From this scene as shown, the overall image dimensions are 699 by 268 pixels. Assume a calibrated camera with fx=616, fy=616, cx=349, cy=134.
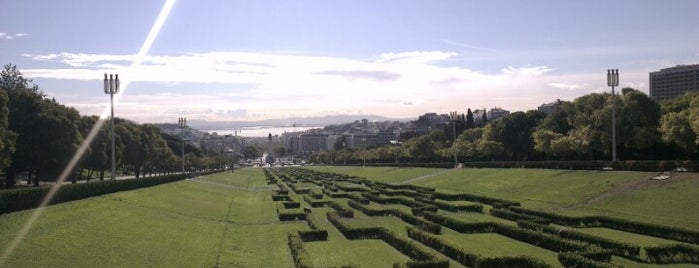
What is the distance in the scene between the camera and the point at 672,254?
22.6 metres

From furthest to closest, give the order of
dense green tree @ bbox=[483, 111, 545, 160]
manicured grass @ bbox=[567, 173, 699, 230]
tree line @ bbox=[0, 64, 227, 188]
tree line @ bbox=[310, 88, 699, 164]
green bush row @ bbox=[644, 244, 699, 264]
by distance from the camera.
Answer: dense green tree @ bbox=[483, 111, 545, 160]
tree line @ bbox=[310, 88, 699, 164]
tree line @ bbox=[0, 64, 227, 188]
manicured grass @ bbox=[567, 173, 699, 230]
green bush row @ bbox=[644, 244, 699, 264]

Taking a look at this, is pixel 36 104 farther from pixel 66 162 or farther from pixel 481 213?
pixel 481 213

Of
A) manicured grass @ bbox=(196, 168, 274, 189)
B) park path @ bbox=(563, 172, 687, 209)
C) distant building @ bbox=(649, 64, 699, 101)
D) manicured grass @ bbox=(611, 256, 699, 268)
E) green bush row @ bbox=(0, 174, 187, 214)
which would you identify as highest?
distant building @ bbox=(649, 64, 699, 101)

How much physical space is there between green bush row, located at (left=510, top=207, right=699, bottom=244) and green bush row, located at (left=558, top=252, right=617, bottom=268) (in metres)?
8.00

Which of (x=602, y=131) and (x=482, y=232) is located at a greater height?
(x=602, y=131)

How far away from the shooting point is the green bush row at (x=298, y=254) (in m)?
21.0

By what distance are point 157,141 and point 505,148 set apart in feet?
190

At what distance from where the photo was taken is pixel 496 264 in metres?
21.0

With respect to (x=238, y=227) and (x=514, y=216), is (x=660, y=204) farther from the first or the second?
(x=238, y=227)

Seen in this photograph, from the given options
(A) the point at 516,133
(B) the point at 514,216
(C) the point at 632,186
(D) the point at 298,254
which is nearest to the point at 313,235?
(D) the point at 298,254

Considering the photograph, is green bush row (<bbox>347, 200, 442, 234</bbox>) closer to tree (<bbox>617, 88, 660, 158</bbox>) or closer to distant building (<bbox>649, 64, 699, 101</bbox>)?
tree (<bbox>617, 88, 660, 158</bbox>)

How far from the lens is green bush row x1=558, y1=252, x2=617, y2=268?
1941cm

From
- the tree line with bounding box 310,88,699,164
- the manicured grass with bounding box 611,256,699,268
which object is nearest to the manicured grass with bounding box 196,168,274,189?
the tree line with bounding box 310,88,699,164

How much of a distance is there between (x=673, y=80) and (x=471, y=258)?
174 metres
